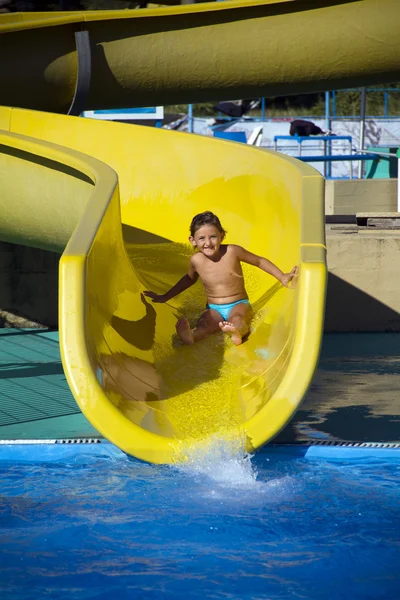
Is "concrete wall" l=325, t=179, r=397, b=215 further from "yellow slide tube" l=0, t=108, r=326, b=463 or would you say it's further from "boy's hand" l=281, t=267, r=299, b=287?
"boy's hand" l=281, t=267, r=299, b=287

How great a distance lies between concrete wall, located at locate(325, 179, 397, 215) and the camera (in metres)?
11.3

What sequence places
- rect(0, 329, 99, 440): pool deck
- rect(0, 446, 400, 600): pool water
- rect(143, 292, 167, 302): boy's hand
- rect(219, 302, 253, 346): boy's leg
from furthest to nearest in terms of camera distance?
rect(143, 292, 167, 302): boy's hand → rect(219, 302, 253, 346): boy's leg → rect(0, 329, 99, 440): pool deck → rect(0, 446, 400, 600): pool water

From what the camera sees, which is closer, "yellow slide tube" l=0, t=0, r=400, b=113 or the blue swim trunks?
the blue swim trunks

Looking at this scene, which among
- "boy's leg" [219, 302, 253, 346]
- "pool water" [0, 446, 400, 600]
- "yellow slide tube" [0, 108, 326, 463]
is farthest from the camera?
"boy's leg" [219, 302, 253, 346]

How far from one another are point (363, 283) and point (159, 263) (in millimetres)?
1963

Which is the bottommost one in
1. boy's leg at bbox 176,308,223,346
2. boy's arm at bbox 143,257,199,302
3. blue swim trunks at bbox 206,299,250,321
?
boy's leg at bbox 176,308,223,346

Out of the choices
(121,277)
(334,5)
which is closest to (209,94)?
(334,5)

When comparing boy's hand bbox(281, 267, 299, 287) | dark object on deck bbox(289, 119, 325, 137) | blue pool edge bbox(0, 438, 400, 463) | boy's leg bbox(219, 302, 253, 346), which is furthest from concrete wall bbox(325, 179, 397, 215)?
blue pool edge bbox(0, 438, 400, 463)

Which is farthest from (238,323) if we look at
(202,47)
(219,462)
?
(202,47)

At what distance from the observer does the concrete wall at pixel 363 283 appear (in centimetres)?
655

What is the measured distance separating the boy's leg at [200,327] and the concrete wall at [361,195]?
716 cm

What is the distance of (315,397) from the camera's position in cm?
468

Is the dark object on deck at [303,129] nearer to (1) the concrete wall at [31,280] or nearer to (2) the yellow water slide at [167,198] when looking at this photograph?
(2) the yellow water slide at [167,198]

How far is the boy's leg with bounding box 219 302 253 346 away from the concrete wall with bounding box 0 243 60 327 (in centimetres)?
254
